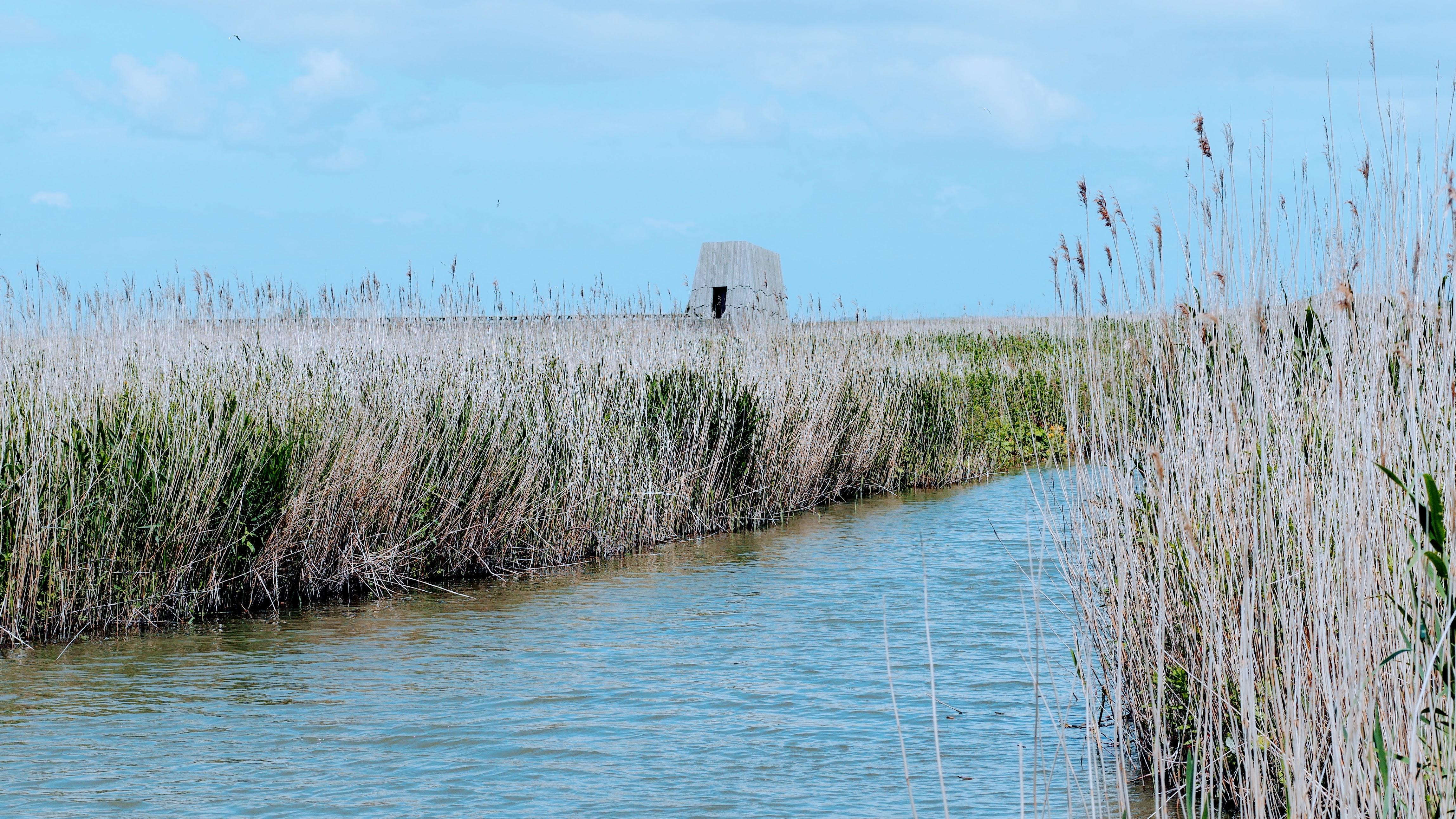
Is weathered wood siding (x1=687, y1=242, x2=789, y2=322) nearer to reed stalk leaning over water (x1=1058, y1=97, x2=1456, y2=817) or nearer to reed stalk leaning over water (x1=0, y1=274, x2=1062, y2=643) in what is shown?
reed stalk leaning over water (x1=0, y1=274, x2=1062, y2=643)

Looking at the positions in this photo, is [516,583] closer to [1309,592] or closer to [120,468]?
[120,468]

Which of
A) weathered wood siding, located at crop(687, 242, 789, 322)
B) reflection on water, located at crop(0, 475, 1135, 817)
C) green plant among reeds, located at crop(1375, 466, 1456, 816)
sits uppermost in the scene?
weathered wood siding, located at crop(687, 242, 789, 322)

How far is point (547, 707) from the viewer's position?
524cm

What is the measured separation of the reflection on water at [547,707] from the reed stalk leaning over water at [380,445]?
0.39m

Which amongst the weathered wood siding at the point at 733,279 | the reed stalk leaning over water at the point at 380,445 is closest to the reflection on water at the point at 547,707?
the reed stalk leaning over water at the point at 380,445

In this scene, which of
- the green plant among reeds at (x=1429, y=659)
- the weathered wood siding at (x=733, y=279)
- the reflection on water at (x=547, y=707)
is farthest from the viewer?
the weathered wood siding at (x=733, y=279)

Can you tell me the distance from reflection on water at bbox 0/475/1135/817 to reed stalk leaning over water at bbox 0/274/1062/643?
15.5 inches

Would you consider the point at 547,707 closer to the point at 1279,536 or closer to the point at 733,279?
the point at 1279,536

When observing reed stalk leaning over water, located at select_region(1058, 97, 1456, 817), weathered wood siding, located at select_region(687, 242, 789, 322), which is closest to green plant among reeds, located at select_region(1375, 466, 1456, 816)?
reed stalk leaning over water, located at select_region(1058, 97, 1456, 817)

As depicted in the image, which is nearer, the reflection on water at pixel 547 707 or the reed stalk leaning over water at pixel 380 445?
the reflection on water at pixel 547 707

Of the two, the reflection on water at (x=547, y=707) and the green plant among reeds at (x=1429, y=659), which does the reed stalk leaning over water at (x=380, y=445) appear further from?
the green plant among reeds at (x=1429, y=659)

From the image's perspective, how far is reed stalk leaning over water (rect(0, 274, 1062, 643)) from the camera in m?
6.53

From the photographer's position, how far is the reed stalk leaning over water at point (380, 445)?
653 cm

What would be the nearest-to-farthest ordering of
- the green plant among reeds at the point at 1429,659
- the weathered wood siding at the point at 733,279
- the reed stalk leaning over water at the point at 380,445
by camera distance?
the green plant among reeds at the point at 1429,659 < the reed stalk leaning over water at the point at 380,445 < the weathered wood siding at the point at 733,279
